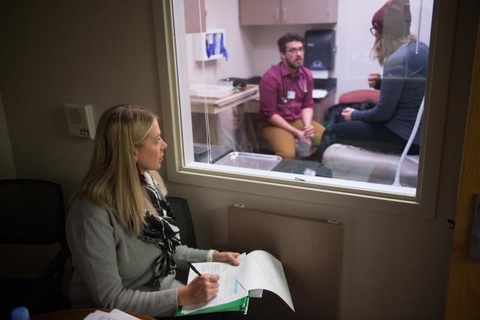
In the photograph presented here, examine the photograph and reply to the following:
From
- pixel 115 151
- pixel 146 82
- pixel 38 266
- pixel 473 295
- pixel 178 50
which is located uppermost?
pixel 178 50

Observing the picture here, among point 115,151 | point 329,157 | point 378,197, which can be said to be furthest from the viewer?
point 329,157

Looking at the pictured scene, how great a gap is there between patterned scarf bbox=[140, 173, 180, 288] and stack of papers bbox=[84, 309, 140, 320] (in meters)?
0.26

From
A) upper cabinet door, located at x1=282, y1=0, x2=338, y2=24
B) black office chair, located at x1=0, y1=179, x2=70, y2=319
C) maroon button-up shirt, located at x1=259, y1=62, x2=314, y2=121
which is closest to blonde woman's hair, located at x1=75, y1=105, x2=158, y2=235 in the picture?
black office chair, located at x1=0, y1=179, x2=70, y2=319

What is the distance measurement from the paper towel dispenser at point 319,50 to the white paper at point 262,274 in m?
2.81

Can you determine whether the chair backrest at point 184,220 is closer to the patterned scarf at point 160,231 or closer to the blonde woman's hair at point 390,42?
the patterned scarf at point 160,231

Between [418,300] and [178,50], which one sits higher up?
[178,50]

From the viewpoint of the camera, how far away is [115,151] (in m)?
1.32

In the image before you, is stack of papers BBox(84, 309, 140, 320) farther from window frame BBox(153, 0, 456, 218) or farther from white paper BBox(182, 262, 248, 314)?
window frame BBox(153, 0, 456, 218)

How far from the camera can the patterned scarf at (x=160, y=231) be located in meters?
1.42

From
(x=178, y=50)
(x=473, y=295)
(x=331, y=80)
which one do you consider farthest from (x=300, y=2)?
(x=473, y=295)

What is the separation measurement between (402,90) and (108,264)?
1.42 meters

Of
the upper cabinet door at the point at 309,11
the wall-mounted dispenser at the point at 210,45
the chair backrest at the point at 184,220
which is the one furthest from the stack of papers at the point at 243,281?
the upper cabinet door at the point at 309,11

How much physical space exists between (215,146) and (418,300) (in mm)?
1168

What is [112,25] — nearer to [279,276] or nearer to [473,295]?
[279,276]
